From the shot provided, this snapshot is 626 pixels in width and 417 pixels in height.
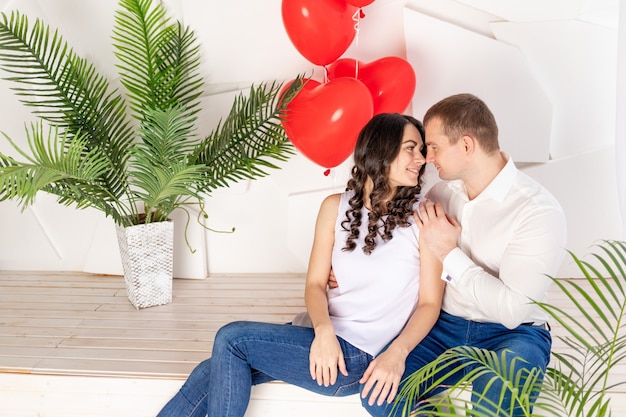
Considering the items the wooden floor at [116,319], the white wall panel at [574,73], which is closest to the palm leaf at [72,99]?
the wooden floor at [116,319]

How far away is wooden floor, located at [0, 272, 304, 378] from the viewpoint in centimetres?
229

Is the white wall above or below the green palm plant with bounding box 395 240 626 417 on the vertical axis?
above

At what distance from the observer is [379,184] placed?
6.32ft

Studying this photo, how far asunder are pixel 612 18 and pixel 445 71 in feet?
2.38

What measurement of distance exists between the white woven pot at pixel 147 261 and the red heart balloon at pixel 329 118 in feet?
2.43

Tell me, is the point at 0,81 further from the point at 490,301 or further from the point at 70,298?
the point at 490,301

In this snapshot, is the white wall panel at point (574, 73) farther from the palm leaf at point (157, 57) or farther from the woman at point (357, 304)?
the palm leaf at point (157, 57)

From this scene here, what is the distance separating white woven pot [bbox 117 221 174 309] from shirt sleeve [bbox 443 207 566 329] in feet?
4.63

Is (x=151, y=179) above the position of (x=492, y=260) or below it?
above

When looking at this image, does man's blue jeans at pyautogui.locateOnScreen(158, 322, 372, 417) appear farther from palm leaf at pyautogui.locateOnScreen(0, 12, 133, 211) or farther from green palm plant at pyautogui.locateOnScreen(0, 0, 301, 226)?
palm leaf at pyautogui.locateOnScreen(0, 12, 133, 211)

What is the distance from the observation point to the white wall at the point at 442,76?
2.79m

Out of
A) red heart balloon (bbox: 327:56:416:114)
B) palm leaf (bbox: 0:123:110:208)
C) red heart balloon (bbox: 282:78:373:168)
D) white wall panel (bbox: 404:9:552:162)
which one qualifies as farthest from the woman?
white wall panel (bbox: 404:9:552:162)

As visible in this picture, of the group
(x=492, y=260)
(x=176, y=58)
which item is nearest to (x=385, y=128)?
(x=492, y=260)

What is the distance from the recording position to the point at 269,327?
6.15ft
